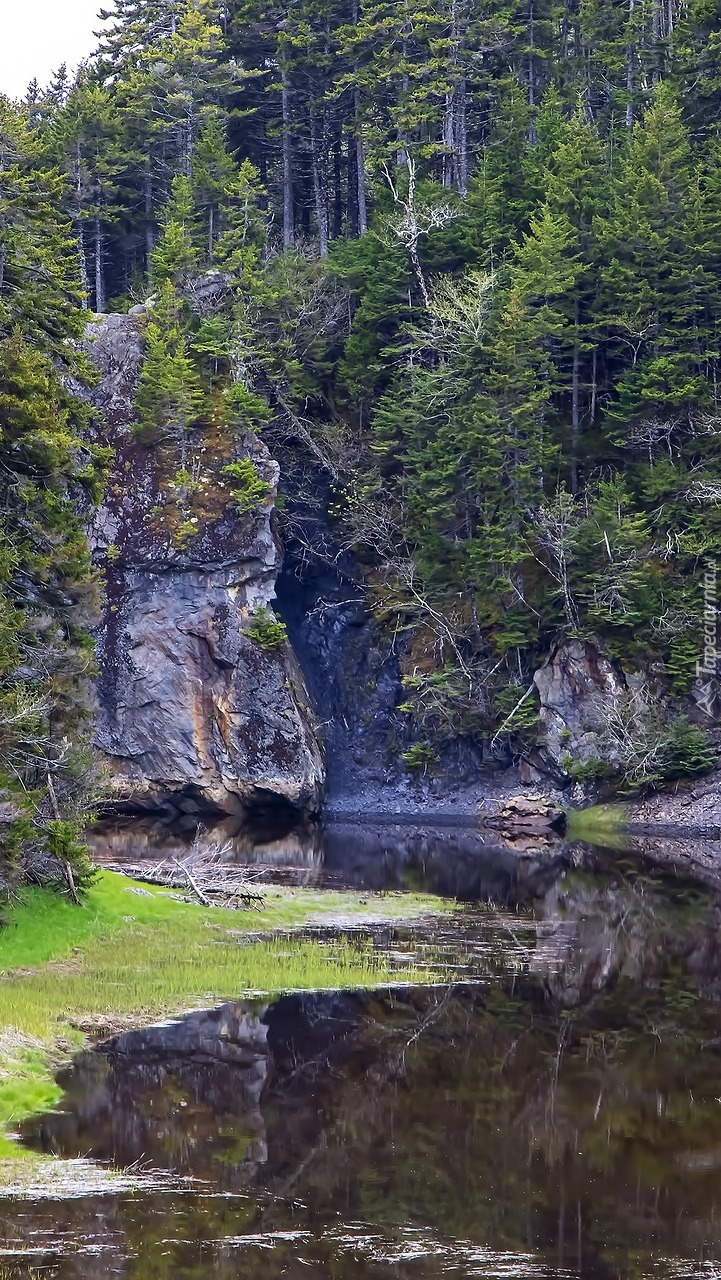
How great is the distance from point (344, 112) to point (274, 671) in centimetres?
3535

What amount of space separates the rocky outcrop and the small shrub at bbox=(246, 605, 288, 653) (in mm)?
100

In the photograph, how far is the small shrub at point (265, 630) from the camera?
2157 inches

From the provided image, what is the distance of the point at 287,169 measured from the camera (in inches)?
2864

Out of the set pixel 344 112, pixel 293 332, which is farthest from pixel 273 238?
pixel 293 332

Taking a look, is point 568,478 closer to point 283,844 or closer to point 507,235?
point 507,235

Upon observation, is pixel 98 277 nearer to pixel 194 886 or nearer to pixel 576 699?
pixel 576 699

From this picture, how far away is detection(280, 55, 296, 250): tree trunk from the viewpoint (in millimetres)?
70938

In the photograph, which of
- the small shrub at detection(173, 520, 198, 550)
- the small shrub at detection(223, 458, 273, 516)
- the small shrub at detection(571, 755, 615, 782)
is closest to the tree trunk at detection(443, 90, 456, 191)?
the small shrub at detection(223, 458, 273, 516)

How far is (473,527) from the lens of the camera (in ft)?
Answer: 192

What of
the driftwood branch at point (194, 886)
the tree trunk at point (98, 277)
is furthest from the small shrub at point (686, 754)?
the tree trunk at point (98, 277)

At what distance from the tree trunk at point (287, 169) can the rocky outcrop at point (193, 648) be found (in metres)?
19.9

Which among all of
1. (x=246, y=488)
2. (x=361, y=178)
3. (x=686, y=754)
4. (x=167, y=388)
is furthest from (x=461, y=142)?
(x=686, y=754)

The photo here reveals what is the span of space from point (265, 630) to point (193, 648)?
3.04 m

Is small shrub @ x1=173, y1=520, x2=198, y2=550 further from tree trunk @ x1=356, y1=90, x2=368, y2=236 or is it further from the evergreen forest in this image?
tree trunk @ x1=356, y1=90, x2=368, y2=236
